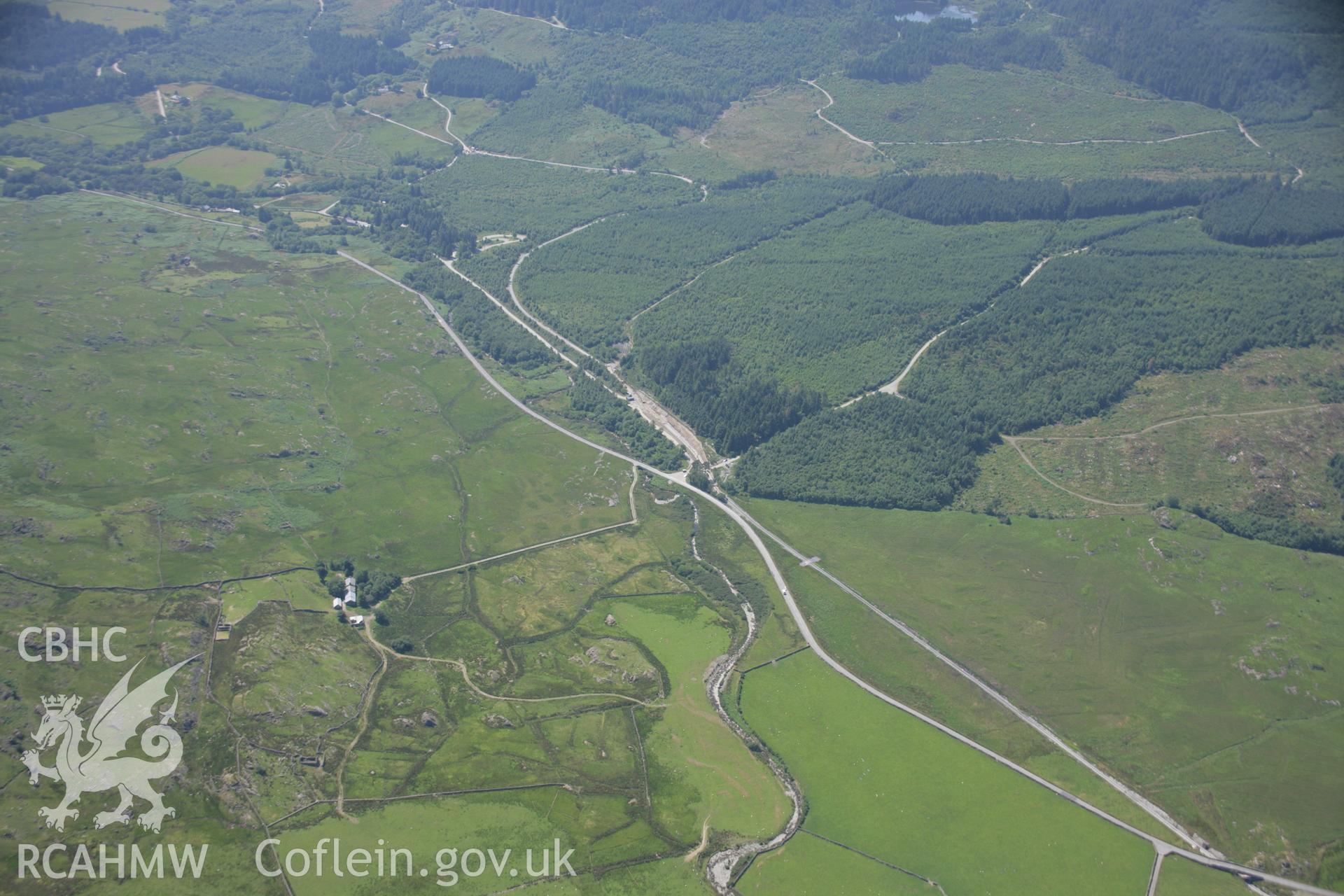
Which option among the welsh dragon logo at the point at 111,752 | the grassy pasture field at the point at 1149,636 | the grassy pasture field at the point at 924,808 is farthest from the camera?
the grassy pasture field at the point at 1149,636

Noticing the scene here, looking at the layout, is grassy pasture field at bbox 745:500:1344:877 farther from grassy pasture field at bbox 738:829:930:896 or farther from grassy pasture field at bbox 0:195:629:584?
grassy pasture field at bbox 0:195:629:584

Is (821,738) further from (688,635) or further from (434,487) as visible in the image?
(434,487)

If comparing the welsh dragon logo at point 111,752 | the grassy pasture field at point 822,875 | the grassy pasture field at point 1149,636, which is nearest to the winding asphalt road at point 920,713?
the grassy pasture field at point 1149,636

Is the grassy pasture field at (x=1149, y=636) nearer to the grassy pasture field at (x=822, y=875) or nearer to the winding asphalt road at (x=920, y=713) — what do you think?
the winding asphalt road at (x=920, y=713)

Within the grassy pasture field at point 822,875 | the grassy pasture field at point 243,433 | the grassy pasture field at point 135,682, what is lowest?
the grassy pasture field at point 243,433

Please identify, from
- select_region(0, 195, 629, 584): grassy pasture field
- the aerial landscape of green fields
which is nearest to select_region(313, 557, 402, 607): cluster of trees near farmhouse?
the aerial landscape of green fields

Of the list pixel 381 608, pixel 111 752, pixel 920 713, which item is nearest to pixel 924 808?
pixel 920 713

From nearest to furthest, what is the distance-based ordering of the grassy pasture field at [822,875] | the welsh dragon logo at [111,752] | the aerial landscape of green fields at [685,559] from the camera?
the welsh dragon logo at [111,752]
the grassy pasture field at [822,875]
the aerial landscape of green fields at [685,559]

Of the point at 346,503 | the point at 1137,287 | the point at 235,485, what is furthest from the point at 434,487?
the point at 1137,287

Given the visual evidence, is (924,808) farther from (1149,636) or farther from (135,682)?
(135,682)
